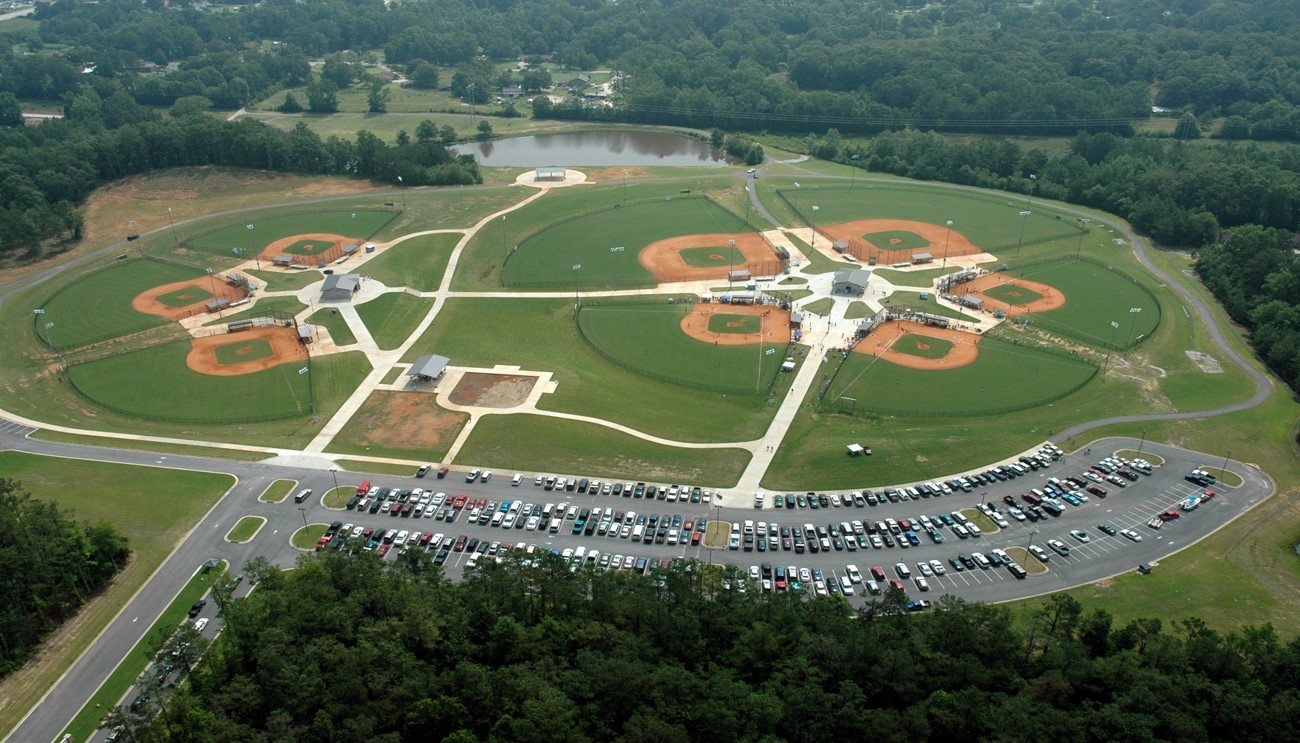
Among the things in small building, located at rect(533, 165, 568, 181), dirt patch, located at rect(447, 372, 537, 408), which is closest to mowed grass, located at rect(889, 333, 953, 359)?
dirt patch, located at rect(447, 372, 537, 408)

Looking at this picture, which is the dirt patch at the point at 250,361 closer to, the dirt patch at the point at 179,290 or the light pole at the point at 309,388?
the light pole at the point at 309,388

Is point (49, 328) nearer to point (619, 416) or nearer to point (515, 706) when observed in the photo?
point (619, 416)

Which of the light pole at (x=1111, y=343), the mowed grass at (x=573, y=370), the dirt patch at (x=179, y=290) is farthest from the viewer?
the dirt patch at (x=179, y=290)

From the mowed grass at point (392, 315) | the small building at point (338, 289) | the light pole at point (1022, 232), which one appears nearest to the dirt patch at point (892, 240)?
the light pole at point (1022, 232)

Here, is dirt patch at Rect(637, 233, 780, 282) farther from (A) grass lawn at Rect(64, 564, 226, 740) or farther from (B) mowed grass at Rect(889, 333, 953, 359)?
(A) grass lawn at Rect(64, 564, 226, 740)

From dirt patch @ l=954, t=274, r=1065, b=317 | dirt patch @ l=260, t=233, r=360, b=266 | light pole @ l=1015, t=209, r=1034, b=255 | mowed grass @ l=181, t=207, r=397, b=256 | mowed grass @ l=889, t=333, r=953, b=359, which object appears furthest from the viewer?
mowed grass @ l=181, t=207, r=397, b=256

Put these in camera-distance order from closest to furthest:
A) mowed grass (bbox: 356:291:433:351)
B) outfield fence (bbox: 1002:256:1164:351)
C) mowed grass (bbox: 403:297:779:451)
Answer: mowed grass (bbox: 403:297:779:451)
outfield fence (bbox: 1002:256:1164:351)
mowed grass (bbox: 356:291:433:351)
